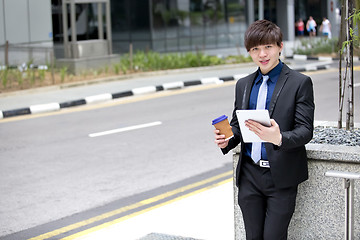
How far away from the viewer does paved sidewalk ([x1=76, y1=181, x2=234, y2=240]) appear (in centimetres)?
596

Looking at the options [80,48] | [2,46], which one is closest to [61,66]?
[80,48]

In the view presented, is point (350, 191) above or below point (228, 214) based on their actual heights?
above

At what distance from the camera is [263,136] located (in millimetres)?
3689

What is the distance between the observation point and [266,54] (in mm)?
3961

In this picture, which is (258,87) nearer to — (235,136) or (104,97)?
(235,136)

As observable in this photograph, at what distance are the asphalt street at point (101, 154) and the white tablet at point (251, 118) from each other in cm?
339

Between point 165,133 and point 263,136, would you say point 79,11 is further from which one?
point 263,136

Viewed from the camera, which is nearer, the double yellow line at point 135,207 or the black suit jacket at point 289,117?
the black suit jacket at point 289,117

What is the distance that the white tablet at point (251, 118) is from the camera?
3.64 metres

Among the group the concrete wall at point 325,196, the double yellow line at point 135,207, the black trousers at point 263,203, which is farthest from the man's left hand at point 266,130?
the double yellow line at point 135,207

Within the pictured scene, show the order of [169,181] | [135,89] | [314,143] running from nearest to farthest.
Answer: [314,143] → [169,181] → [135,89]

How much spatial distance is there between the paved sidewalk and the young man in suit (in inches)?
69.1

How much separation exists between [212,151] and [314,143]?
15.6 ft

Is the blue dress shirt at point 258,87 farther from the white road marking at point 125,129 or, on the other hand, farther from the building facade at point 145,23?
the building facade at point 145,23
